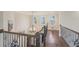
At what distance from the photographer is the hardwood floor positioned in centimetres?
218

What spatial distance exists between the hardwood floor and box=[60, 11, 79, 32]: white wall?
22cm

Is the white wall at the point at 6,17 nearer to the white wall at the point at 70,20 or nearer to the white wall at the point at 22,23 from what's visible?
the white wall at the point at 22,23

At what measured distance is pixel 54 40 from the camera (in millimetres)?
2193

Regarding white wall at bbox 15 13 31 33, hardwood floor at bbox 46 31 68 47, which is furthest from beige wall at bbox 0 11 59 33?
hardwood floor at bbox 46 31 68 47

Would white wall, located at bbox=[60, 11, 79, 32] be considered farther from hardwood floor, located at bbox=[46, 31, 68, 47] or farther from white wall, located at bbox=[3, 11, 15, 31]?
white wall, located at bbox=[3, 11, 15, 31]

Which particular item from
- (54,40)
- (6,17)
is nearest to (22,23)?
(6,17)

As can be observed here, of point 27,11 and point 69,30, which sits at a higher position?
point 27,11

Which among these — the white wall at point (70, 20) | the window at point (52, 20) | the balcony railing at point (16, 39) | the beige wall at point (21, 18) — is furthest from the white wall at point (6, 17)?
the white wall at point (70, 20)

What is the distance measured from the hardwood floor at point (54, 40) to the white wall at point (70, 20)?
0.72 ft

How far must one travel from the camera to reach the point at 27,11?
216cm
